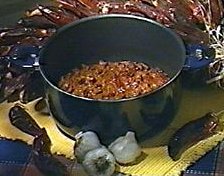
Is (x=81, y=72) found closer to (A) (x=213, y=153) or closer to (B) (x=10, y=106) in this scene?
(B) (x=10, y=106)

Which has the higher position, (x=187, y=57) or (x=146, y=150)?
(x=187, y=57)

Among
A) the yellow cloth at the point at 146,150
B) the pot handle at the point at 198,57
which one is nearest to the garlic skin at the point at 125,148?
the yellow cloth at the point at 146,150

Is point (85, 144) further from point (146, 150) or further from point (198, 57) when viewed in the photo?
point (198, 57)

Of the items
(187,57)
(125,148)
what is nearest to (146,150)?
(125,148)

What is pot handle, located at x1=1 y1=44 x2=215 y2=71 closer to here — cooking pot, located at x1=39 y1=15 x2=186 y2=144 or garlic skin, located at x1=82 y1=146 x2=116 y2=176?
cooking pot, located at x1=39 y1=15 x2=186 y2=144

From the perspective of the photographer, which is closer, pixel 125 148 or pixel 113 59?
pixel 125 148

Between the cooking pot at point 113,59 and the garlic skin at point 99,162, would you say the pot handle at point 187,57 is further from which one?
the garlic skin at point 99,162
